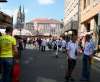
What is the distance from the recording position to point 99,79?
606 inches

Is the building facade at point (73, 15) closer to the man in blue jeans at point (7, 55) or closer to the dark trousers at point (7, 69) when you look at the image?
the man in blue jeans at point (7, 55)

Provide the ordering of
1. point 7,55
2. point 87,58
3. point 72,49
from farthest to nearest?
point 87,58 < point 72,49 < point 7,55

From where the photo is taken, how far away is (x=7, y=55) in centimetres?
1059

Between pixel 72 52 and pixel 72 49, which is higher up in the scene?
pixel 72 49

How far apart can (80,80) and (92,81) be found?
45 centimetres

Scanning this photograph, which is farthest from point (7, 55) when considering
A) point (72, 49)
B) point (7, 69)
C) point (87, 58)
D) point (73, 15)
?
point (73, 15)

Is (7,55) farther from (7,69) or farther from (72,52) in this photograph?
(72,52)

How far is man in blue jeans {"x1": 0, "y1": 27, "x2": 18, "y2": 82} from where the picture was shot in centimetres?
1049

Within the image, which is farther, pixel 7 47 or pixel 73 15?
pixel 73 15

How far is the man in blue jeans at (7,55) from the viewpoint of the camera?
1049 cm

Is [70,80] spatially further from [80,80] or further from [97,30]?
[97,30]

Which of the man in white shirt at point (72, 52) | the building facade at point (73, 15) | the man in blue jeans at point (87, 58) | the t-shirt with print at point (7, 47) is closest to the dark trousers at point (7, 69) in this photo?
the t-shirt with print at point (7, 47)

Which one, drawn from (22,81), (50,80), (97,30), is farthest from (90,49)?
(97,30)

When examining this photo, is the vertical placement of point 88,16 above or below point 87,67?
above
